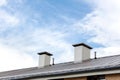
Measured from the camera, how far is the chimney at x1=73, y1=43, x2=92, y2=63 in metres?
22.5

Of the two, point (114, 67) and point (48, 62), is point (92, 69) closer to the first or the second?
point (114, 67)

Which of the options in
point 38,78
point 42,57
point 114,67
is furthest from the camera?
point 42,57

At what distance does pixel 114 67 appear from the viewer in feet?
55.3

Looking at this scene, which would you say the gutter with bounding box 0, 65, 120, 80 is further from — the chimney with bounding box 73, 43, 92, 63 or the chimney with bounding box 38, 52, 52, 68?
the chimney with bounding box 38, 52, 52, 68

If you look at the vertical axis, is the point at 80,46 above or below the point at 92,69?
above

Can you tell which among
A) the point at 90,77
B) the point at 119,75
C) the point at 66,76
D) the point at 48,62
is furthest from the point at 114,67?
the point at 48,62

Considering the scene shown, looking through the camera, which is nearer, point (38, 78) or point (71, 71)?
point (71, 71)

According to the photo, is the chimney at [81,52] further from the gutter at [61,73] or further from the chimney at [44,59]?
the chimney at [44,59]

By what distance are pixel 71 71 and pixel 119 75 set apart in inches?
113

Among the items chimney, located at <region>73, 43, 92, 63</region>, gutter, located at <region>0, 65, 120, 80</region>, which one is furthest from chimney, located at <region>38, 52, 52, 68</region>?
gutter, located at <region>0, 65, 120, 80</region>

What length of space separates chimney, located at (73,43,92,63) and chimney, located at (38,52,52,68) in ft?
11.4

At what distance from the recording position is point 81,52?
22.5m

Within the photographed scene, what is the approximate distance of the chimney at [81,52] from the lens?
73.7ft

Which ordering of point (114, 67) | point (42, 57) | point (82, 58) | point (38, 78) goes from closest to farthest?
point (114, 67)
point (38, 78)
point (82, 58)
point (42, 57)
